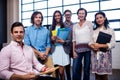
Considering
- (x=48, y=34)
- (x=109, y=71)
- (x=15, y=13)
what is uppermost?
(x=15, y=13)

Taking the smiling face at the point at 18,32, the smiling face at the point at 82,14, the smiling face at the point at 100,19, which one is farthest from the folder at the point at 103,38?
the smiling face at the point at 18,32

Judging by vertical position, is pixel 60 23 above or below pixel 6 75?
above

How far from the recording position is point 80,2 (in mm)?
6418

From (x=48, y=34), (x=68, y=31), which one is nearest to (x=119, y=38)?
(x=68, y=31)

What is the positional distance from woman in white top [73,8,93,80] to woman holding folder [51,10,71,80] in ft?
0.44

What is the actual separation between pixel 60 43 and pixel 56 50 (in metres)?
0.14

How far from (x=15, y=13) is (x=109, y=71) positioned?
545 cm

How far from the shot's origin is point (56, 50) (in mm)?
3455

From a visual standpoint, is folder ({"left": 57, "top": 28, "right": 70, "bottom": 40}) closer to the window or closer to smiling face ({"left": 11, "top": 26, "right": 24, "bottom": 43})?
smiling face ({"left": 11, "top": 26, "right": 24, "bottom": 43})

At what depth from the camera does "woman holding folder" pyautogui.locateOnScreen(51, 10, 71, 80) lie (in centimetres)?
340

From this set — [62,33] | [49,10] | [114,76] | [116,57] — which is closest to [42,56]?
[62,33]

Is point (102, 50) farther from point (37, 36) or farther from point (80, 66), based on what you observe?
point (37, 36)

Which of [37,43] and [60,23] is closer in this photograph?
[37,43]

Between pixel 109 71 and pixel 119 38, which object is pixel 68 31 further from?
pixel 119 38
